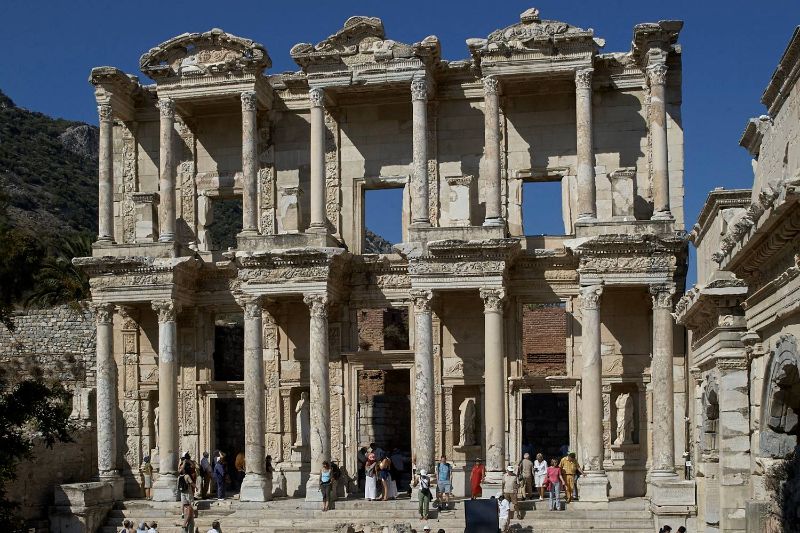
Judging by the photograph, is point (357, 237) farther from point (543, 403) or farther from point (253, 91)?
point (543, 403)

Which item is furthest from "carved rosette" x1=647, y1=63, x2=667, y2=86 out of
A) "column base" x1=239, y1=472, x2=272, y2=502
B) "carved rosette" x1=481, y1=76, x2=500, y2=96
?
"column base" x1=239, y1=472, x2=272, y2=502

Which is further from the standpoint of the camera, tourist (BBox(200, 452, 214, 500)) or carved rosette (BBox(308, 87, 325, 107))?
tourist (BBox(200, 452, 214, 500))

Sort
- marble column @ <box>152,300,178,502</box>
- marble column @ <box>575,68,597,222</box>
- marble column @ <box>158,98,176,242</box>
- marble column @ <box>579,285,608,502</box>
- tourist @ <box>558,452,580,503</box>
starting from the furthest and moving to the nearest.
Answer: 1. marble column @ <box>158,98,176,242</box>
2. marble column @ <box>152,300,178,502</box>
3. marble column @ <box>575,68,597,222</box>
4. tourist @ <box>558,452,580,503</box>
5. marble column @ <box>579,285,608,502</box>

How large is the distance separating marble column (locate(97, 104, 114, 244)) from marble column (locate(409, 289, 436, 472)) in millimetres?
7158

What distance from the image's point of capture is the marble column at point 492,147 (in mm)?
25809

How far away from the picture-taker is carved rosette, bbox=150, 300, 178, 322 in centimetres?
2684

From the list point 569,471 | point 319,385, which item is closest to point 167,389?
point 319,385

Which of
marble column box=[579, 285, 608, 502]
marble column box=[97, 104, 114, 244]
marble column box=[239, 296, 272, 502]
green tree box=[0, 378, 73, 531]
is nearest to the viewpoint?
green tree box=[0, 378, 73, 531]

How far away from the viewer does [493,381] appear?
82.6 ft

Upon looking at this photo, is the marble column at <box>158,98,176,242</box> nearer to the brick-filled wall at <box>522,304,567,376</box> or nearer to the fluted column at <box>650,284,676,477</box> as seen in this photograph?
the brick-filled wall at <box>522,304,567,376</box>

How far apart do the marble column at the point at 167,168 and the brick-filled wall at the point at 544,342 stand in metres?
10.0

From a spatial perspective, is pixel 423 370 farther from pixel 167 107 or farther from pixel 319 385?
pixel 167 107

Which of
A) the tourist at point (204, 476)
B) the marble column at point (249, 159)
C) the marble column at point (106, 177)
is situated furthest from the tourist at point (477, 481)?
the marble column at point (106, 177)

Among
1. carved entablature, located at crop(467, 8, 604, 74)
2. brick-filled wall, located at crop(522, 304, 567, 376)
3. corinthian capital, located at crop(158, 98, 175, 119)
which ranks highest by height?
carved entablature, located at crop(467, 8, 604, 74)
